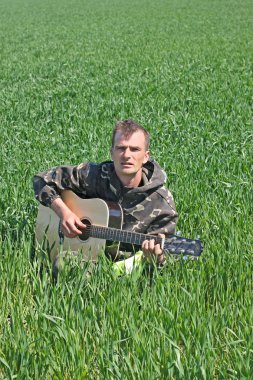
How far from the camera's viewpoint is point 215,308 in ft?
12.4

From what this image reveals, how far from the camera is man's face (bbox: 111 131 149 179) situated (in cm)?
429

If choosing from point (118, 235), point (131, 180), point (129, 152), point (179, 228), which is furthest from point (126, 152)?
point (179, 228)

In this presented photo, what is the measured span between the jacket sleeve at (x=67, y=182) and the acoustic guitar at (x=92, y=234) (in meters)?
0.06

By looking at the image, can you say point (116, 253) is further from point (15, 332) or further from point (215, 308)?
point (15, 332)

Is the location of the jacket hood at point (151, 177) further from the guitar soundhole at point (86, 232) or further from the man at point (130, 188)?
the guitar soundhole at point (86, 232)

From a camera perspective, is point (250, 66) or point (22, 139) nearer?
point (22, 139)

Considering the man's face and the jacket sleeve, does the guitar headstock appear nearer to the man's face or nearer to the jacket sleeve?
the man's face

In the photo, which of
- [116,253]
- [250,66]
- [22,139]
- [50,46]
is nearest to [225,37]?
[50,46]

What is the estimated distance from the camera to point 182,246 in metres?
3.82

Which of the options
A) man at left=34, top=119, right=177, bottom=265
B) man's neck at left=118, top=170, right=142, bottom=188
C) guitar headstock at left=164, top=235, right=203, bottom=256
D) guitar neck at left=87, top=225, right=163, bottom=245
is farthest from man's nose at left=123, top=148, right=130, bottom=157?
guitar headstock at left=164, top=235, right=203, bottom=256

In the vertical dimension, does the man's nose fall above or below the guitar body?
above

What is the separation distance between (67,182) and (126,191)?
422 millimetres

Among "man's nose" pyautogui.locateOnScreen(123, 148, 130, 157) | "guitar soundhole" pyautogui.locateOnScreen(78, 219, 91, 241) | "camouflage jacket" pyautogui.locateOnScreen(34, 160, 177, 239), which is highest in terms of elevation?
"man's nose" pyautogui.locateOnScreen(123, 148, 130, 157)

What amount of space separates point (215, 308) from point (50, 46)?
20.1 meters
